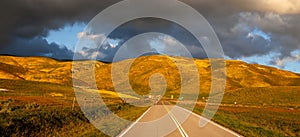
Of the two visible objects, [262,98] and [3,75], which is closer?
[262,98]

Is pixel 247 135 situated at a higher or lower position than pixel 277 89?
lower

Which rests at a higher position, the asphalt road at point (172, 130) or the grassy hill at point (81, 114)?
the grassy hill at point (81, 114)

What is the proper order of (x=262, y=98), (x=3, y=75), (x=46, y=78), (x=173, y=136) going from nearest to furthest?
(x=173, y=136) → (x=262, y=98) → (x=3, y=75) → (x=46, y=78)

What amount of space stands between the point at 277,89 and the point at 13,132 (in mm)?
133684

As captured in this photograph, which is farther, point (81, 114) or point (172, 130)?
point (81, 114)

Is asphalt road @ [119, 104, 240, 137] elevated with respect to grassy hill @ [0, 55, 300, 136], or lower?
lower

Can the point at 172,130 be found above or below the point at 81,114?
below

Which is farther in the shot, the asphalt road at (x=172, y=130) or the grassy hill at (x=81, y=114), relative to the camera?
the grassy hill at (x=81, y=114)

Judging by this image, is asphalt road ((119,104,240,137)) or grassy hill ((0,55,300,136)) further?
grassy hill ((0,55,300,136))

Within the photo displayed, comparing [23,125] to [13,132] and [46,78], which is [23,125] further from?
[46,78]

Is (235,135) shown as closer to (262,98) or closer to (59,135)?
(59,135)

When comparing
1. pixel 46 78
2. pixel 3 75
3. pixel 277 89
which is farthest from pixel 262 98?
pixel 46 78

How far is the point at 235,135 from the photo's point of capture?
19.5 meters

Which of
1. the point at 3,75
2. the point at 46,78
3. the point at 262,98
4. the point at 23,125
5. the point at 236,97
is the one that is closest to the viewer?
the point at 23,125
